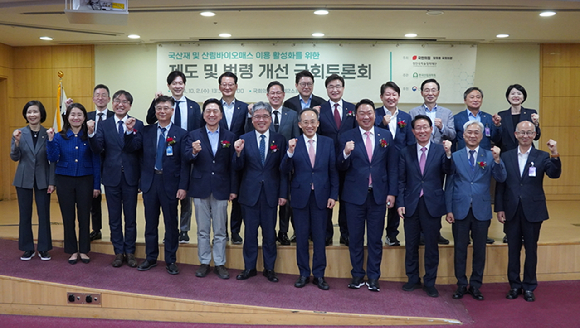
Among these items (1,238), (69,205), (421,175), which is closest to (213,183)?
(69,205)

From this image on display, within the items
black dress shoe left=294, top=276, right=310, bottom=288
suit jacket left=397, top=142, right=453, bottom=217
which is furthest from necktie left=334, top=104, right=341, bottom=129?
black dress shoe left=294, top=276, right=310, bottom=288

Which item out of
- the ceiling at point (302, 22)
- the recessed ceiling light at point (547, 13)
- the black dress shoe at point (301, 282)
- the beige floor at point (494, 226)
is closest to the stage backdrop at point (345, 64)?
the ceiling at point (302, 22)

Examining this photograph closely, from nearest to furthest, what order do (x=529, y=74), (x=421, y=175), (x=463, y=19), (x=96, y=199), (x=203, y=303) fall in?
(x=203, y=303), (x=421, y=175), (x=96, y=199), (x=463, y=19), (x=529, y=74)

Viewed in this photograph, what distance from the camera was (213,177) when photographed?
14.4ft

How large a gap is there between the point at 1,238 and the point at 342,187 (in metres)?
3.68

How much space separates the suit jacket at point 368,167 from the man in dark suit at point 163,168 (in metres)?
1.42

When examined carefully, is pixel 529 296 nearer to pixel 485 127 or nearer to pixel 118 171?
pixel 485 127

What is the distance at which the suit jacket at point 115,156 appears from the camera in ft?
15.0

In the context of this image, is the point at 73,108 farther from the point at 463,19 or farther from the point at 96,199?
the point at 463,19

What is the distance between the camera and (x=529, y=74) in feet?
25.8

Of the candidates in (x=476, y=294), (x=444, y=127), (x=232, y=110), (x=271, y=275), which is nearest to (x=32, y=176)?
(x=232, y=110)

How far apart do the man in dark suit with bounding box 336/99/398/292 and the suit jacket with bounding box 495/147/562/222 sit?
3.23 ft

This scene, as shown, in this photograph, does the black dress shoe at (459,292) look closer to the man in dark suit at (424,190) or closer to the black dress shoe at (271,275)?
the man in dark suit at (424,190)

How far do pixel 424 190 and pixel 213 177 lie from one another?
5.99 ft
